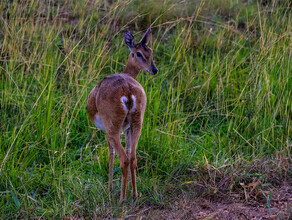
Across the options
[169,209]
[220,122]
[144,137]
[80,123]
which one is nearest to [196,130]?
[220,122]

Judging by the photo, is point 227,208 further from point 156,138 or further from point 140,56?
point 140,56

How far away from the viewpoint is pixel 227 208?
3.56 meters

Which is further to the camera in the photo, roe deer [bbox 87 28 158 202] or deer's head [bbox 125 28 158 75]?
deer's head [bbox 125 28 158 75]

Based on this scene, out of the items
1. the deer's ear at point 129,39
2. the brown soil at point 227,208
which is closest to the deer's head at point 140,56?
the deer's ear at point 129,39

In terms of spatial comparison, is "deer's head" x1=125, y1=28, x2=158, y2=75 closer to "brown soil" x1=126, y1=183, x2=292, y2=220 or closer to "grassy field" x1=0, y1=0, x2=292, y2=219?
"grassy field" x1=0, y1=0, x2=292, y2=219

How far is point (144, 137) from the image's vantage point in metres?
4.41

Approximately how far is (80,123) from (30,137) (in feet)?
2.44

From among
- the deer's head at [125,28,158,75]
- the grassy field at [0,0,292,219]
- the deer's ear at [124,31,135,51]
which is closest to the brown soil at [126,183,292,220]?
the grassy field at [0,0,292,219]

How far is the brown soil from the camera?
3.41m

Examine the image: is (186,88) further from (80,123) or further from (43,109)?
(43,109)

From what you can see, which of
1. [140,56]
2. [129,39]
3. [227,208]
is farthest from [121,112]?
[227,208]

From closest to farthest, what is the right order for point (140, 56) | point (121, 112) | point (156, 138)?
point (121, 112) < point (140, 56) < point (156, 138)

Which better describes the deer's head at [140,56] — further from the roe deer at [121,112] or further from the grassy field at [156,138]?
the roe deer at [121,112]

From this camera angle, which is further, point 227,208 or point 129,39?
point 129,39
